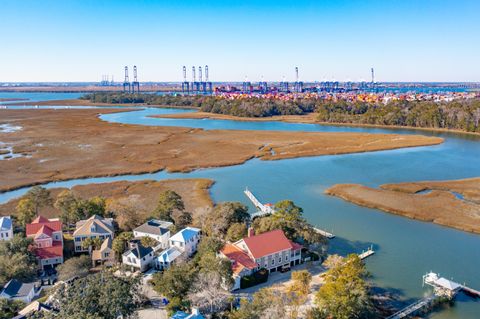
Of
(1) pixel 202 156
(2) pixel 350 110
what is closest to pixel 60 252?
(1) pixel 202 156

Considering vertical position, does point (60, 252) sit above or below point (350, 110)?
below

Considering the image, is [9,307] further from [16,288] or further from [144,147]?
[144,147]

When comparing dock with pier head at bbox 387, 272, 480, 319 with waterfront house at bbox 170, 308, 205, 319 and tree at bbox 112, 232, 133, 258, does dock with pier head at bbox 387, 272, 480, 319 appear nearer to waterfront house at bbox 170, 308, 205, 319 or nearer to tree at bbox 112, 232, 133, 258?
waterfront house at bbox 170, 308, 205, 319

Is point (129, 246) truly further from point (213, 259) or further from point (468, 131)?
point (468, 131)

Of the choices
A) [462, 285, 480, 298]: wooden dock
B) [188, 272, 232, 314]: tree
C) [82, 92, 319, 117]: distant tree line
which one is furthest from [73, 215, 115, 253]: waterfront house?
[82, 92, 319, 117]: distant tree line

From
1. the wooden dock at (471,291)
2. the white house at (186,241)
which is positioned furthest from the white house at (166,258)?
the wooden dock at (471,291)

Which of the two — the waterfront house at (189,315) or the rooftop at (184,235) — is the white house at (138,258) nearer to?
the rooftop at (184,235)
